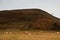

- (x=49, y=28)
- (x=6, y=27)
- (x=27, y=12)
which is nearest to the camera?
(x=49, y=28)

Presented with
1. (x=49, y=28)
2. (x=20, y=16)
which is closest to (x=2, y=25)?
(x=20, y=16)

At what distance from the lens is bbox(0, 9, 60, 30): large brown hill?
1630cm

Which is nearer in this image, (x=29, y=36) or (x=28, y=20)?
(x=29, y=36)

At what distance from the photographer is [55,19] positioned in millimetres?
16219

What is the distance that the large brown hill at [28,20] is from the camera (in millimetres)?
16297

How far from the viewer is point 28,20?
58.6ft

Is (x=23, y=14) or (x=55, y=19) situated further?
(x=23, y=14)

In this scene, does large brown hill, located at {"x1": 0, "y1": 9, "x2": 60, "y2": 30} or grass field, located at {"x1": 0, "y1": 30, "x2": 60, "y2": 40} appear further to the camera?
large brown hill, located at {"x1": 0, "y1": 9, "x2": 60, "y2": 30}

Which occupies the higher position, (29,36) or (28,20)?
(29,36)

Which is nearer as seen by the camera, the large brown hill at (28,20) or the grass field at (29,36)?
the grass field at (29,36)

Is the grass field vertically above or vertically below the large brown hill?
above

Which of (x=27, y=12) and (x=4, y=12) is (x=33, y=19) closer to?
(x=27, y=12)

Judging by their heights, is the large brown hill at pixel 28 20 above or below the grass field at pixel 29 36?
below

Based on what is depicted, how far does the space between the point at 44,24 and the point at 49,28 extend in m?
0.56
